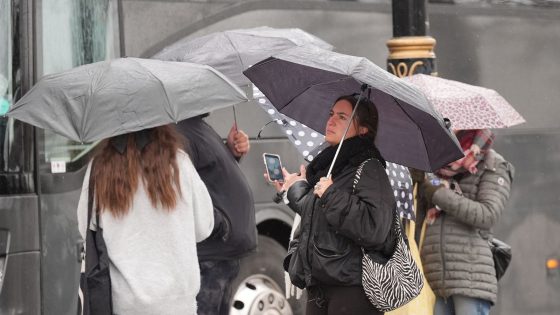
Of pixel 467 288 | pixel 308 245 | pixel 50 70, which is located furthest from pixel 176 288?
pixel 50 70

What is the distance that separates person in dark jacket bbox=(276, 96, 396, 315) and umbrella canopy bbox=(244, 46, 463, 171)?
230 millimetres

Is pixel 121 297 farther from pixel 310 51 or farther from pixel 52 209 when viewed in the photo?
pixel 52 209

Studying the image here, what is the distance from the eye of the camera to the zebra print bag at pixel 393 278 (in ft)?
17.7

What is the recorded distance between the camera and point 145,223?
17.5 ft

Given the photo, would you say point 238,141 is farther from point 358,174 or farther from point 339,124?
point 358,174

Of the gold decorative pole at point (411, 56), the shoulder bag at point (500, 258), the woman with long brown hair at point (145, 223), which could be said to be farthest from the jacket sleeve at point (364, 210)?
the gold decorative pole at point (411, 56)

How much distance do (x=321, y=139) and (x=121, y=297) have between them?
170 centimetres

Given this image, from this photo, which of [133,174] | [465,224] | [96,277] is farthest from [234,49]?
[96,277]

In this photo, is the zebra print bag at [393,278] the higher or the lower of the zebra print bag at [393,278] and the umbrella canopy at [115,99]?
the lower

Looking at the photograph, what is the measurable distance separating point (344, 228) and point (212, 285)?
1.26 m

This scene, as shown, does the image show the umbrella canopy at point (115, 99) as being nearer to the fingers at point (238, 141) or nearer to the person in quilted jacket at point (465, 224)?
the fingers at point (238, 141)

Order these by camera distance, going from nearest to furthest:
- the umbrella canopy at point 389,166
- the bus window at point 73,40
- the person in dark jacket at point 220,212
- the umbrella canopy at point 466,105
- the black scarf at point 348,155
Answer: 1. the black scarf at point 348,155
2. the person in dark jacket at point 220,212
3. the umbrella canopy at point 389,166
4. the umbrella canopy at point 466,105
5. the bus window at point 73,40

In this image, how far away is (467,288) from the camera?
7102 mm

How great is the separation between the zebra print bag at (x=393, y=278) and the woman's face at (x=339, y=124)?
165mm
